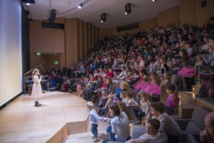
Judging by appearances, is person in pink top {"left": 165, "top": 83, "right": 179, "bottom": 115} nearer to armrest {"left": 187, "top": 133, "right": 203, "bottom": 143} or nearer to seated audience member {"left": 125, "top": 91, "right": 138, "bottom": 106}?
seated audience member {"left": 125, "top": 91, "right": 138, "bottom": 106}

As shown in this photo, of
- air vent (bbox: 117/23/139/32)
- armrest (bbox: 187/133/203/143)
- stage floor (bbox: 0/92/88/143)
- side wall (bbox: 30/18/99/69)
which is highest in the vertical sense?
air vent (bbox: 117/23/139/32)

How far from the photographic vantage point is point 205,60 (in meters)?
4.54

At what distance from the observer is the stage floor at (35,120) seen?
3.28 m

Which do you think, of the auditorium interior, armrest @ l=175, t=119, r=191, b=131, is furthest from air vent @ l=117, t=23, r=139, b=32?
armrest @ l=175, t=119, r=191, b=131

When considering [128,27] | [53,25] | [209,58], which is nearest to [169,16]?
[128,27]

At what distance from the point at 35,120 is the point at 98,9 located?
8.00 m

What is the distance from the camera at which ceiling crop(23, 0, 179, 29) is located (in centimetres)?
949

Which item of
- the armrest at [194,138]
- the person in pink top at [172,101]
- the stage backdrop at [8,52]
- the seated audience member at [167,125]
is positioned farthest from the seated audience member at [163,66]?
the stage backdrop at [8,52]

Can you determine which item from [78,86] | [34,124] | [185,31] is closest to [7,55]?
[34,124]

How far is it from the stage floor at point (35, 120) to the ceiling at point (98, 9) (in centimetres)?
584

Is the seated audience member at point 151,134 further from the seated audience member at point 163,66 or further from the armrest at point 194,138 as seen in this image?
the seated audience member at point 163,66

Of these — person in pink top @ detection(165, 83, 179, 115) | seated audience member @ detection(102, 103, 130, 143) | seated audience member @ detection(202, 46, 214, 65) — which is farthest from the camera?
seated audience member @ detection(202, 46, 214, 65)

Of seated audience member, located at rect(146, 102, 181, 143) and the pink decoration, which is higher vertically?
the pink decoration

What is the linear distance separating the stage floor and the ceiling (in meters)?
5.84
